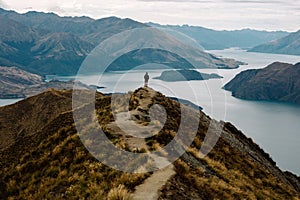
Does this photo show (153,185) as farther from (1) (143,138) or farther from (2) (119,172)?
(1) (143,138)

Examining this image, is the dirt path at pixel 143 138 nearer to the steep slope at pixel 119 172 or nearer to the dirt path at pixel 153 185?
the dirt path at pixel 153 185

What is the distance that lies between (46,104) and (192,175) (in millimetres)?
62949

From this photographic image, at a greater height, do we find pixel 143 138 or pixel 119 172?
pixel 143 138

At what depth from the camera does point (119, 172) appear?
762 inches

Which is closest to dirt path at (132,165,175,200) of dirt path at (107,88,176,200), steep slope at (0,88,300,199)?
dirt path at (107,88,176,200)

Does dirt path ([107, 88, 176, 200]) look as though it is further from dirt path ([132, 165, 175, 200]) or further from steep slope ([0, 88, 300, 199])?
steep slope ([0, 88, 300, 199])

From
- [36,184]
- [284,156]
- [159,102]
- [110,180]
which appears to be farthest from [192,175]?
[284,156]

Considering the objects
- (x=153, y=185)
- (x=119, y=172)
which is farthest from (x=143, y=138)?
(x=153, y=185)

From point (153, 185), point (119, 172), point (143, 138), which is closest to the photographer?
point (153, 185)

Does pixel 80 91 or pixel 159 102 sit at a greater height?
pixel 159 102

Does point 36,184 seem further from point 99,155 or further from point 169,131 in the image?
point 169,131

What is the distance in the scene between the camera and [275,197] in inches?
958

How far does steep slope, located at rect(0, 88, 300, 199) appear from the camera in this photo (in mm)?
17891

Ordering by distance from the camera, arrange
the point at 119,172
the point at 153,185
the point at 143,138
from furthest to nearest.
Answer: the point at 143,138 < the point at 119,172 < the point at 153,185
